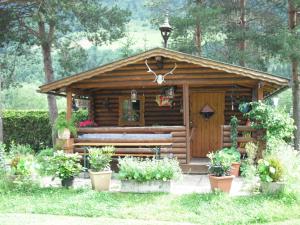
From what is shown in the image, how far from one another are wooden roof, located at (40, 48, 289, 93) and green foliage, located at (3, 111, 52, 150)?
7.50m

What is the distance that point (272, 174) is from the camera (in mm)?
8828

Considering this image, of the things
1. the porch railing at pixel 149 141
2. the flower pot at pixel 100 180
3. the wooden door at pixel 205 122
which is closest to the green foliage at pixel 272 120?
the porch railing at pixel 149 141

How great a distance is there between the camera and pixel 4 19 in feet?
60.3

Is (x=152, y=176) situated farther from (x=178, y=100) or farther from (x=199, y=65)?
(x=178, y=100)

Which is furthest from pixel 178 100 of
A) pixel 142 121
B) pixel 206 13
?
pixel 206 13

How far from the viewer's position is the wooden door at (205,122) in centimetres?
1477

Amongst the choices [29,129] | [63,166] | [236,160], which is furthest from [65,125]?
[29,129]

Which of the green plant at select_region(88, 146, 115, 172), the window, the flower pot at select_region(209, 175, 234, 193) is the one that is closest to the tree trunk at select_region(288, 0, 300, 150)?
the window

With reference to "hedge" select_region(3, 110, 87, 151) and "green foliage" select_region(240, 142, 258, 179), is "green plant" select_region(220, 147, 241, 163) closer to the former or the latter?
"green foliage" select_region(240, 142, 258, 179)

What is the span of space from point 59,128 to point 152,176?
4.18 metres

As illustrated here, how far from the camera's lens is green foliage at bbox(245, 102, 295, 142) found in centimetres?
1140

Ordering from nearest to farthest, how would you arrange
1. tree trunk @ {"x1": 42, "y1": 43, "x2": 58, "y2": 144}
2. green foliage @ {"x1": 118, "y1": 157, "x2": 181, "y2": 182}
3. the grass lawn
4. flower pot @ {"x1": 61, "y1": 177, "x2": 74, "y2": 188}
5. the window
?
the grass lawn < green foliage @ {"x1": 118, "y1": 157, "x2": 181, "y2": 182} < flower pot @ {"x1": 61, "y1": 177, "x2": 74, "y2": 188} < the window < tree trunk @ {"x1": 42, "y1": 43, "x2": 58, "y2": 144}

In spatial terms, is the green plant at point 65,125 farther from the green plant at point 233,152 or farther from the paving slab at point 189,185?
the green plant at point 233,152

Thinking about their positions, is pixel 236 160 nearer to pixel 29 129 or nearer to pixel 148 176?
pixel 148 176
